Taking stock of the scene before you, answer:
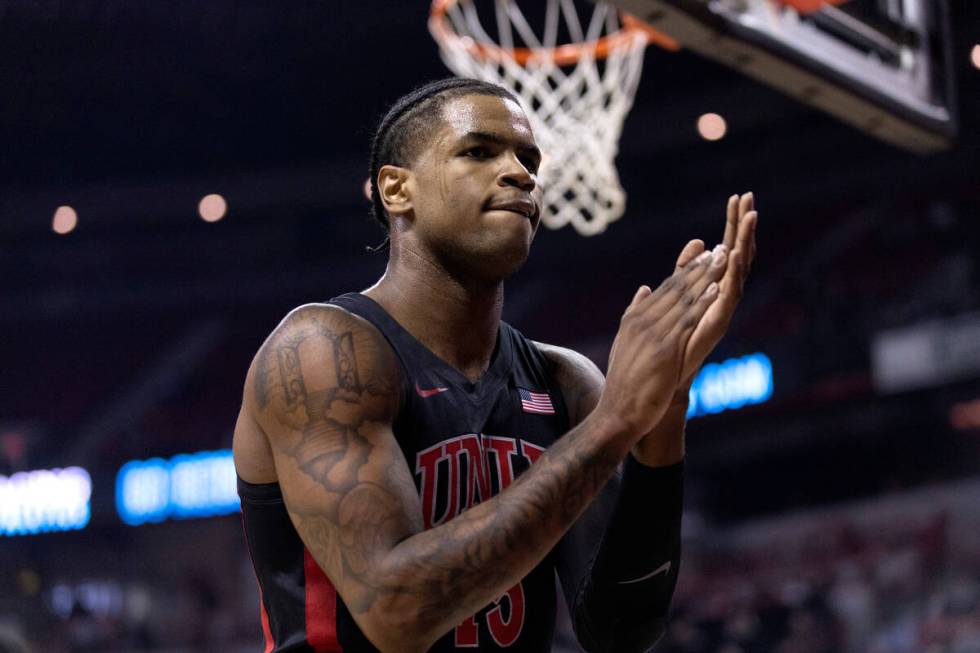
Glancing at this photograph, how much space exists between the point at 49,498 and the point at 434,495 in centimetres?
1464

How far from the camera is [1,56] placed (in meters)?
14.4

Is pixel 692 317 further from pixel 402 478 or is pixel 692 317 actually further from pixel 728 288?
pixel 402 478

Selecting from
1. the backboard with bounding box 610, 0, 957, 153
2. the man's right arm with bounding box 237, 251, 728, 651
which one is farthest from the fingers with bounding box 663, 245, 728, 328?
the backboard with bounding box 610, 0, 957, 153

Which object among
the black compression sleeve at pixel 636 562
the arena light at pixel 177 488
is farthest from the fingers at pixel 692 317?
the arena light at pixel 177 488

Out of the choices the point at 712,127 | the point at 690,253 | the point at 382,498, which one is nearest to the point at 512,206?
the point at 690,253


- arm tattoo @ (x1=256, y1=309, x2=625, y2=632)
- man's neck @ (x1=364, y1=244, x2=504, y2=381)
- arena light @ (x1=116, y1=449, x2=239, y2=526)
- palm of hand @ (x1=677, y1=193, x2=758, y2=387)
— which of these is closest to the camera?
arm tattoo @ (x1=256, y1=309, x2=625, y2=632)

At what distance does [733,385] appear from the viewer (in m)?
14.3

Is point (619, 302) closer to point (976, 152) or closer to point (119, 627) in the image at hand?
point (976, 152)

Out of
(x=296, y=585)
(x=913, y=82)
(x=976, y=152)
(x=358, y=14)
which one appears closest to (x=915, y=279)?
(x=976, y=152)

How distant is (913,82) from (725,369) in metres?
9.34

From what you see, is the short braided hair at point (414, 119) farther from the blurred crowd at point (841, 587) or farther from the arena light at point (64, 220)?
the arena light at point (64, 220)

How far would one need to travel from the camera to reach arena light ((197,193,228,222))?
17.1 m

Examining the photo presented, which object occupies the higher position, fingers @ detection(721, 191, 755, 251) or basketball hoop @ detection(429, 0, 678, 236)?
basketball hoop @ detection(429, 0, 678, 236)

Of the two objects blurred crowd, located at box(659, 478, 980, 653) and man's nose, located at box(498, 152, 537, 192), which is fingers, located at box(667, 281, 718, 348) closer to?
man's nose, located at box(498, 152, 537, 192)
